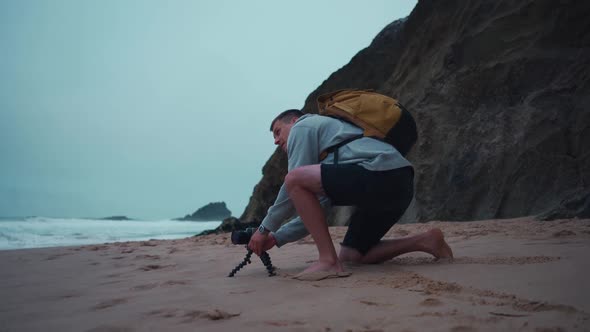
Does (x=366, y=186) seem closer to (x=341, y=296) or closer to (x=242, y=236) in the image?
(x=341, y=296)

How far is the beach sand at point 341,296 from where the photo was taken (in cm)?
144

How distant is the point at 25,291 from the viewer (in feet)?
8.50

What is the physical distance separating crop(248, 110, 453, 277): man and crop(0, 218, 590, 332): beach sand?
0.52 feet

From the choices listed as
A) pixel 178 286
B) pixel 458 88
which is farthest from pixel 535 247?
pixel 458 88

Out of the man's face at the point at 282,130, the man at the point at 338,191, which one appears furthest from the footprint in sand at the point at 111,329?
the man's face at the point at 282,130

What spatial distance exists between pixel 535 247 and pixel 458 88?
209 inches

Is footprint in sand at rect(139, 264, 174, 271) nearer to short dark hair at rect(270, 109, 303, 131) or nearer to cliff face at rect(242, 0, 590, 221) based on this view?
short dark hair at rect(270, 109, 303, 131)

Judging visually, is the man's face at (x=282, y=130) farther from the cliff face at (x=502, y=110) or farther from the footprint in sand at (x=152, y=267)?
the cliff face at (x=502, y=110)

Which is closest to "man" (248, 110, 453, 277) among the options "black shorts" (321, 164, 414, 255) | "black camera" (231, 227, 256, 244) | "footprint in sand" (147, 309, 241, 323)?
"black shorts" (321, 164, 414, 255)

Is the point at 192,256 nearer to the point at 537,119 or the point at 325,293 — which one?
the point at 325,293

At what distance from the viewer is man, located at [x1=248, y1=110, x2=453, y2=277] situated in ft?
7.63

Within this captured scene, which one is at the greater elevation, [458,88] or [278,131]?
[458,88]

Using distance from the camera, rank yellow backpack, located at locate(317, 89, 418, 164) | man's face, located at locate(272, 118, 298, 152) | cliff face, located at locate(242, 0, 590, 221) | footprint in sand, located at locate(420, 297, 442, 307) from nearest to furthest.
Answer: footprint in sand, located at locate(420, 297, 442, 307)
yellow backpack, located at locate(317, 89, 418, 164)
man's face, located at locate(272, 118, 298, 152)
cliff face, located at locate(242, 0, 590, 221)

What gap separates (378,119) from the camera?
95.9 inches
